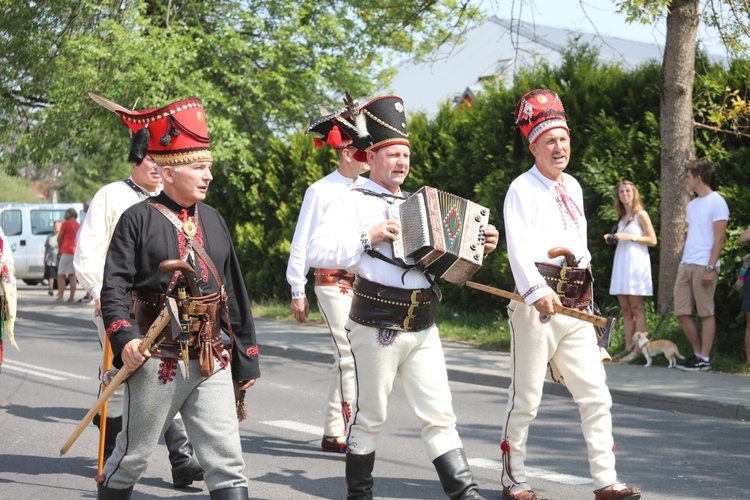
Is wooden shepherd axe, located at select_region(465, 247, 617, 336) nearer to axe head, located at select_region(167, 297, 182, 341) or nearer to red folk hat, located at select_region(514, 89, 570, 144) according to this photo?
red folk hat, located at select_region(514, 89, 570, 144)

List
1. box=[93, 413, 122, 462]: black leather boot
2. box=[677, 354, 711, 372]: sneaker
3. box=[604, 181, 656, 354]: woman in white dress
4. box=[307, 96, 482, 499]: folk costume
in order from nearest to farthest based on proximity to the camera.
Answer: box=[307, 96, 482, 499]: folk costume → box=[93, 413, 122, 462]: black leather boot → box=[677, 354, 711, 372]: sneaker → box=[604, 181, 656, 354]: woman in white dress

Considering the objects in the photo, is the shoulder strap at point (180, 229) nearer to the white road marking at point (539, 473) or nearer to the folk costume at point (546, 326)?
the folk costume at point (546, 326)

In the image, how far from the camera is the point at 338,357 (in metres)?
6.93

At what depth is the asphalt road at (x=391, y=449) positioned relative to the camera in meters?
6.13

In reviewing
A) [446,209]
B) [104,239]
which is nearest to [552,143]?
[446,209]

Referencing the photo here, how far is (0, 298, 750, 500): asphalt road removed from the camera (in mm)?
6133

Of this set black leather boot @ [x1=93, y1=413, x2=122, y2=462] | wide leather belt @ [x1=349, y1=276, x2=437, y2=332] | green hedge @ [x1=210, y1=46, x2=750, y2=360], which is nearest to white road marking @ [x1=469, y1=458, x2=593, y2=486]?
wide leather belt @ [x1=349, y1=276, x2=437, y2=332]

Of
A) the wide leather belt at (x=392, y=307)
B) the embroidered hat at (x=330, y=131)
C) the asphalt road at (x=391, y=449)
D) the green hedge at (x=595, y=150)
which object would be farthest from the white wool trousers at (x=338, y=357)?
the green hedge at (x=595, y=150)

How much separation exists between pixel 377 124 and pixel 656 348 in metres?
6.34

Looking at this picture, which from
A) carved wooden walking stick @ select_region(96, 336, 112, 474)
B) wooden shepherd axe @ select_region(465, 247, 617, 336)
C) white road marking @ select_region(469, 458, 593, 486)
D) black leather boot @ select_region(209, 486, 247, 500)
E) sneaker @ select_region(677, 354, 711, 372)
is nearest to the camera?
black leather boot @ select_region(209, 486, 247, 500)

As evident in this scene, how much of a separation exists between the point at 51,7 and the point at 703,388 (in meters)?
13.8

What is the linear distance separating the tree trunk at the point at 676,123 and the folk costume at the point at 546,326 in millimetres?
5692

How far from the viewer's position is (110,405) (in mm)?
6141

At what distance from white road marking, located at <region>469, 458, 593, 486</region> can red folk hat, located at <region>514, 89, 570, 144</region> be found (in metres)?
2.03
